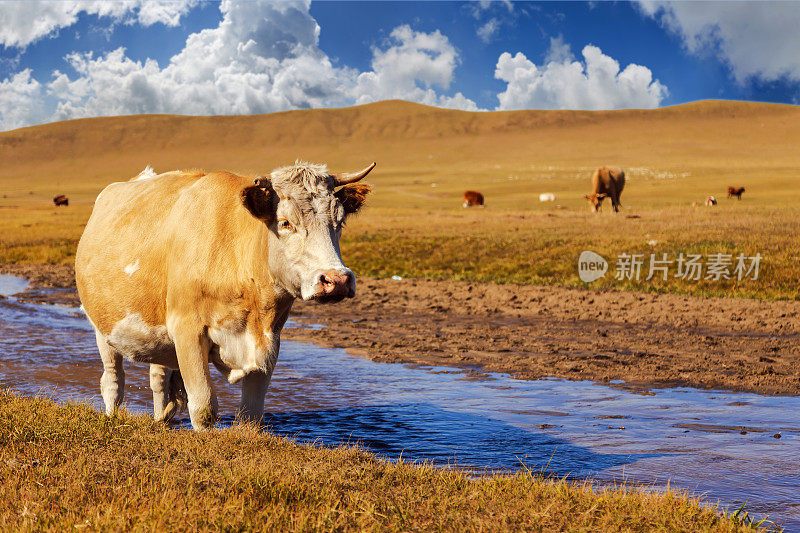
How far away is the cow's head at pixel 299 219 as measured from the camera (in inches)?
240

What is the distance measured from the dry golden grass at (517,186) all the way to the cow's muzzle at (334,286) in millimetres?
14736

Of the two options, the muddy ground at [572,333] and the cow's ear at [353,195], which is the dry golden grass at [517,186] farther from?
the cow's ear at [353,195]

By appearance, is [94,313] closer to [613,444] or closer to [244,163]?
[613,444]

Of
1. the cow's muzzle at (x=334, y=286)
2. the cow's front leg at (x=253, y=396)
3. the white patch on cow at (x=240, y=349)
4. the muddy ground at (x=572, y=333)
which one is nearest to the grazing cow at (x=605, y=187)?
the muddy ground at (x=572, y=333)

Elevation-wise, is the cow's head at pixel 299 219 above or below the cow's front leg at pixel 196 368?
above

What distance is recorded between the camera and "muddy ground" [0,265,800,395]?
11656mm

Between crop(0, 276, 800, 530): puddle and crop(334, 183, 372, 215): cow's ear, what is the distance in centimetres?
226

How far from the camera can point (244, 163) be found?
176m

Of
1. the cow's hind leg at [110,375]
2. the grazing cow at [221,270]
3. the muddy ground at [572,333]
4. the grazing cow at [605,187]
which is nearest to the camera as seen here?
the grazing cow at [221,270]

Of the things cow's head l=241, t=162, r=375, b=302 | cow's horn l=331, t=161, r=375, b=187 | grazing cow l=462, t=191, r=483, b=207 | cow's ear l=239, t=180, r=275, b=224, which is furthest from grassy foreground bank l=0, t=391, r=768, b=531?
grazing cow l=462, t=191, r=483, b=207

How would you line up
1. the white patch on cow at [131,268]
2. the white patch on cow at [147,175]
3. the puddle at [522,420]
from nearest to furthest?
the puddle at [522,420] < the white patch on cow at [131,268] < the white patch on cow at [147,175]

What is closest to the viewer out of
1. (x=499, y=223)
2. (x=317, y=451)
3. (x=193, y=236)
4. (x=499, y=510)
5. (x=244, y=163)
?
(x=499, y=510)

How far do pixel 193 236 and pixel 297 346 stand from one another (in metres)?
7.39

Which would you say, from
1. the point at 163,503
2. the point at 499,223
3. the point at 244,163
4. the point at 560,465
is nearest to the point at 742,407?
the point at 560,465
